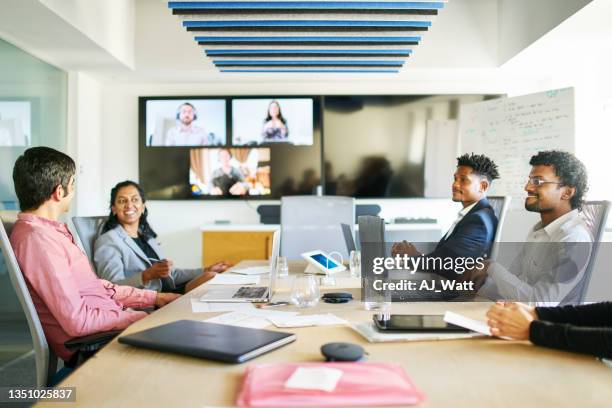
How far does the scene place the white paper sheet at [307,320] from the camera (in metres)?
1.52

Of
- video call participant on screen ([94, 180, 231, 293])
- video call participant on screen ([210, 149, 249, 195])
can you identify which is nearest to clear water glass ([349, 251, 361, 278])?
video call participant on screen ([94, 180, 231, 293])

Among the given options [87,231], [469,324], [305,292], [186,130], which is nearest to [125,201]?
[87,231]

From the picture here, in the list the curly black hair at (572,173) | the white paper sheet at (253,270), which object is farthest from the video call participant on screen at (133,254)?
the curly black hair at (572,173)

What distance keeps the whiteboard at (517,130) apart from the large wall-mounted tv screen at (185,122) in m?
2.60

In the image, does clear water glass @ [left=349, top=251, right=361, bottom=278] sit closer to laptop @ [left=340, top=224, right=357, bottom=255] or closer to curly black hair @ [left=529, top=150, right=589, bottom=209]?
laptop @ [left=340, top=224, right=357, bottom=255]

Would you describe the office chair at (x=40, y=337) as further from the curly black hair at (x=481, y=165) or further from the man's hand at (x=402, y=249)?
the curly black hair at (x=481, y=165)

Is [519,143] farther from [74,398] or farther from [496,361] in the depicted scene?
[74,398]

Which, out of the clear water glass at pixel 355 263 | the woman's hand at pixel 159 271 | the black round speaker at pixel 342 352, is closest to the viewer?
the black round speaker at pixel 342 352

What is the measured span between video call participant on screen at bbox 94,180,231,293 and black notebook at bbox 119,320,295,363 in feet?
4.00

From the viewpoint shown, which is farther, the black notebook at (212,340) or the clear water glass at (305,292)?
the clear water glass at (305,292)

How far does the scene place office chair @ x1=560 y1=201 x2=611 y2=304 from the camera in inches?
78.2

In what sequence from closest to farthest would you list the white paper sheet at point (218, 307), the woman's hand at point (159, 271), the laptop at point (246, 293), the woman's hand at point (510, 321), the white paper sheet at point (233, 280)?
1. the woman's hand at point (510, 321)
2. the white paper sheet at point (218, 307)
3. the laptop at point (246, 293)
4. the white paper sheet at point (233, 280)
5. the woman's hand at point (159, 271)

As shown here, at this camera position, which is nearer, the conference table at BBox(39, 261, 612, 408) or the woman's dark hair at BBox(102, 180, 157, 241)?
the conference table at BBox(39, 261, 612, 408)

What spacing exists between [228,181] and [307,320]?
13.3 ft
